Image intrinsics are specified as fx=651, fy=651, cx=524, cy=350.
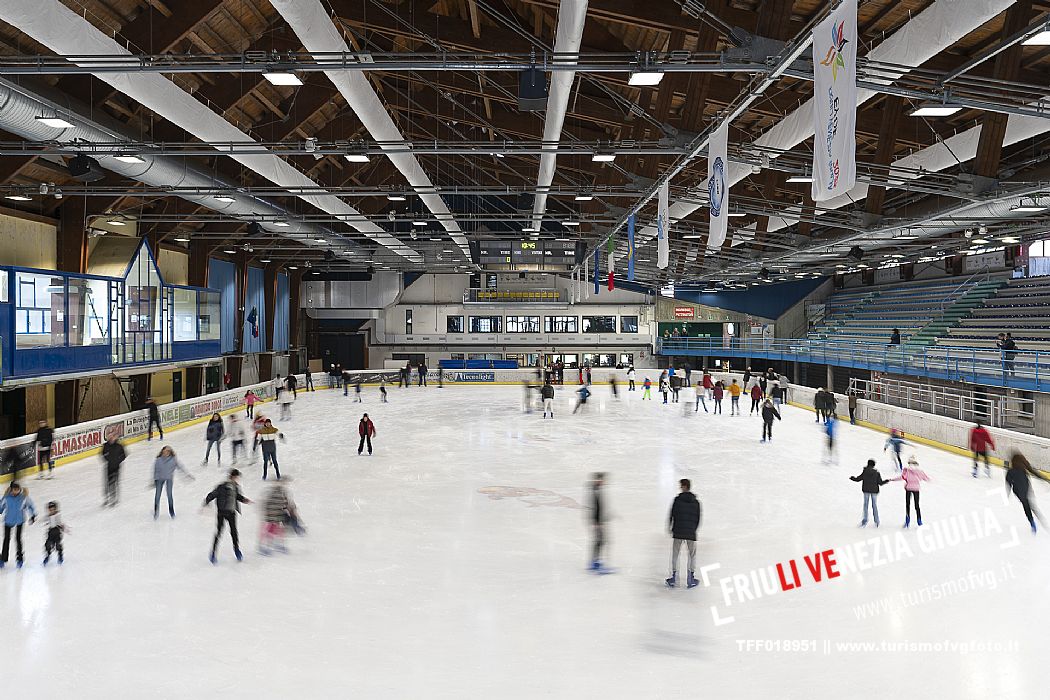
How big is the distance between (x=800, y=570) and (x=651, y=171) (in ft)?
36.8

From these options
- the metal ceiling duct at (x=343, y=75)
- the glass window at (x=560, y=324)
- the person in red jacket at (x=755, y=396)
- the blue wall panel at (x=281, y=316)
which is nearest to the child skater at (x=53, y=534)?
the metal ceiling duct at (x=343, y=75)

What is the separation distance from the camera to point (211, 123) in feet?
41.5

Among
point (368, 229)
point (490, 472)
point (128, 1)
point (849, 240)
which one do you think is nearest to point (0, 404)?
point (368, 229)

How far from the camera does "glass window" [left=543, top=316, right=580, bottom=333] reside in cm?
4672

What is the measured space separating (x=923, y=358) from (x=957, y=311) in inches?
392

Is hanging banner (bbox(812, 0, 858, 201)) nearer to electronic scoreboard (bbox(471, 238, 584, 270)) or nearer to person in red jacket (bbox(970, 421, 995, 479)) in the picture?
person in red jacket (bbox(970, 421, 995, 479))

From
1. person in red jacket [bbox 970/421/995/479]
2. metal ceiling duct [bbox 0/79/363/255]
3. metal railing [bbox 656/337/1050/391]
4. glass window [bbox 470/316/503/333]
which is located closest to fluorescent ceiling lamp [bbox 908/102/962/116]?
person in red jacket [bbox 970/421/995/479]

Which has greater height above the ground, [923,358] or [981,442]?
[923,358]

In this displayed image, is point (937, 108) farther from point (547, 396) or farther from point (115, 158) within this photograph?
point (547, 396)

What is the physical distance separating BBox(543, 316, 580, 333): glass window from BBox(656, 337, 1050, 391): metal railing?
903 centimetres

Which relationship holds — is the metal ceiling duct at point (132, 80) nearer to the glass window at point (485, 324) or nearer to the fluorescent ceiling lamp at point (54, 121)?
the fluorescent ceiling lamp at point (54, 121)

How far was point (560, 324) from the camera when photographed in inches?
1842

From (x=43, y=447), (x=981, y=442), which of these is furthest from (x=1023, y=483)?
(x=43, y=447)

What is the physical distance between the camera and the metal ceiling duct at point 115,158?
10234mm
